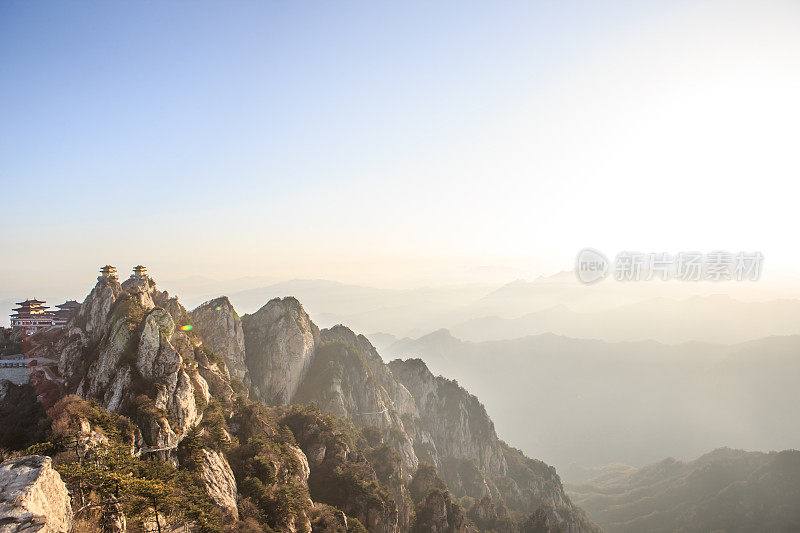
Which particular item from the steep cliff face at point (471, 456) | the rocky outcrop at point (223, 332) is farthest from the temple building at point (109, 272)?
the steep cliff face at point (471, 456)

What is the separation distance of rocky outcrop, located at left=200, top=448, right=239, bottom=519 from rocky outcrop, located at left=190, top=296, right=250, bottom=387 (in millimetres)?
31146

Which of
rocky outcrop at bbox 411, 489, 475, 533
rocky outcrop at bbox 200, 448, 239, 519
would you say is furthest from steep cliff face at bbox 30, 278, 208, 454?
rocky outcrop at bbox 411, 489, 475, 533

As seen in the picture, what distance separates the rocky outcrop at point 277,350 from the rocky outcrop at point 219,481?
115 ft

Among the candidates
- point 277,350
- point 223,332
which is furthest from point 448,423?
point 223,332

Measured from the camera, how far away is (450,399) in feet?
382

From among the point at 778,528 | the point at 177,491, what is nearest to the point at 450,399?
the point at 177,491

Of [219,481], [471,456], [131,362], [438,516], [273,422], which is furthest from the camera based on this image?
[471,456]

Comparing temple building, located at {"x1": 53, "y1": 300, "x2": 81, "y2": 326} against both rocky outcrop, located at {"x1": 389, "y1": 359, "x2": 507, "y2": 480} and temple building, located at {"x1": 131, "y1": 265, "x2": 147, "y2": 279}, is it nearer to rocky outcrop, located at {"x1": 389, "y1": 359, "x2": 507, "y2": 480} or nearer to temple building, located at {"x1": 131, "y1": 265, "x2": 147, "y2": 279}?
→ temple building, located at {"x1": 131, "y1": 265, "x2": 147, "y2": 279}

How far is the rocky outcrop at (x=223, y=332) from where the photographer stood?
67.3 metres

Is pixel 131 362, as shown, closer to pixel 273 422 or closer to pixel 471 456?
pixel 273 422

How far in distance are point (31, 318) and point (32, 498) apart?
44.5 metres

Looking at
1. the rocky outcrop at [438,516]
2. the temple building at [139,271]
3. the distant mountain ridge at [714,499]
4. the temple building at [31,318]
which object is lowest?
the distant mountain ridge at [714,499]

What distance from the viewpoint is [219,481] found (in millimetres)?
34531

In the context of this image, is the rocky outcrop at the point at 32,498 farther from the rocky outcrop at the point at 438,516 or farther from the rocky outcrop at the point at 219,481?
the rocky outcrop at the point at 438,516
